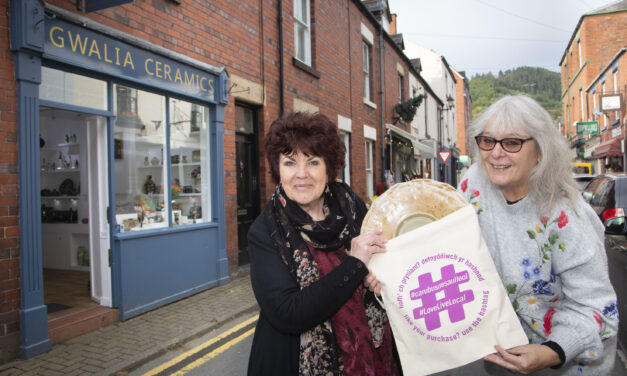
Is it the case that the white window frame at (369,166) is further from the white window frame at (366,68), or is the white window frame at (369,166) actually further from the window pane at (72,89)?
the window pane at (72,89)

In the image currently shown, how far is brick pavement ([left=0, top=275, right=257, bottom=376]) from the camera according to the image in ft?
12.0

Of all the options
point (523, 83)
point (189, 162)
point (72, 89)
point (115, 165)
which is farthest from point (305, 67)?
point (523, 83)

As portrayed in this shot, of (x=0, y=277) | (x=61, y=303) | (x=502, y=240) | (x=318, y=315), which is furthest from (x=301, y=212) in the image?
(x=61, y=303)

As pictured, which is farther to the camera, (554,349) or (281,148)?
(281,148)

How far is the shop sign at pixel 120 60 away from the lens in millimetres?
4172

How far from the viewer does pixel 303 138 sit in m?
1.77

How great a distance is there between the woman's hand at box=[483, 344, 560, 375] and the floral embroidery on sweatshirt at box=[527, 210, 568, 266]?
1.02ft

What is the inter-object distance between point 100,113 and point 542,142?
15.7ft

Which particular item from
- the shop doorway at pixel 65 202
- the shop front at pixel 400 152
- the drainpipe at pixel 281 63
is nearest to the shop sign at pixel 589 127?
the shop front at pixel 400 152

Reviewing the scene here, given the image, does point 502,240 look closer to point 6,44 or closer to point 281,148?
point 281,148

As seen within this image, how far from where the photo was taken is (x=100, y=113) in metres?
4.75

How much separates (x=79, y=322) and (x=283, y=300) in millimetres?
3969

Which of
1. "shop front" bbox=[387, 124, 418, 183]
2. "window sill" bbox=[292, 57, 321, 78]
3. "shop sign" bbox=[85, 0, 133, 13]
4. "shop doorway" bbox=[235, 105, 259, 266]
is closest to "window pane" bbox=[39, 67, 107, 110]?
"shop sign" bbox=[85, 0, 133, 13]

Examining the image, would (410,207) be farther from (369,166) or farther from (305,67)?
(369,166)
